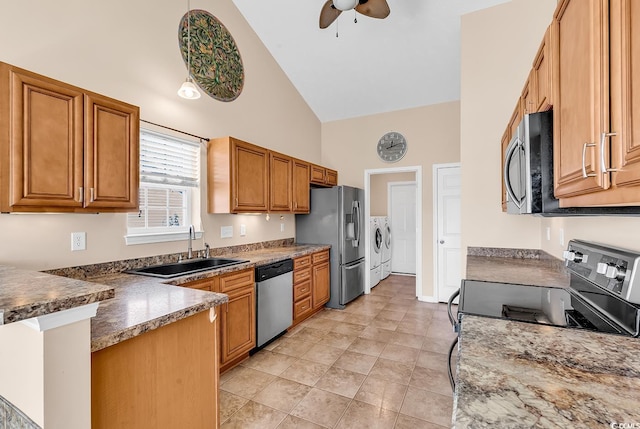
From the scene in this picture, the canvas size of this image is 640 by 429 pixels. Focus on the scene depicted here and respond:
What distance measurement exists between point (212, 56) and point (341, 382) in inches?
131

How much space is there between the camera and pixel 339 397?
86.9 inches

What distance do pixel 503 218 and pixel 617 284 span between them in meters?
1.92

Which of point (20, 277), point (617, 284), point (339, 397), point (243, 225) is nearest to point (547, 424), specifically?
point (617, 284)

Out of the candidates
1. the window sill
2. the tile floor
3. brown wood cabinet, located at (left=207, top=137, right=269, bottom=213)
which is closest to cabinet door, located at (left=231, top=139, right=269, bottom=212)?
brown wood cabinet, located at (left=207, top=137, right=269, bottom=213)

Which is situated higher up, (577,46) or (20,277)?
(577,46)

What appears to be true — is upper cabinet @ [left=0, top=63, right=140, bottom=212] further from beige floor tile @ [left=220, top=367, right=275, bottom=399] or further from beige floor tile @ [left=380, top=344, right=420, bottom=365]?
beige floor tile @ [left=380, top=344, right=420, bottom=365]

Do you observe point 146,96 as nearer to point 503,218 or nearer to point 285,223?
point 285,223

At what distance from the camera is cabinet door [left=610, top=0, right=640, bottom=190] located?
0.65m

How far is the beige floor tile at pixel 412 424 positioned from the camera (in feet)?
6.23

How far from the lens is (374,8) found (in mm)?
2533

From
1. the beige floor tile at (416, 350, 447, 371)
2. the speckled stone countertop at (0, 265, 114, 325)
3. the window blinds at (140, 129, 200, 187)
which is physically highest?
the window blinds at (140, 129, 200, 187)

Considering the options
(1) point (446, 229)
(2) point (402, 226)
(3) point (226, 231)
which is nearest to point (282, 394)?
(3) point (226, 231)

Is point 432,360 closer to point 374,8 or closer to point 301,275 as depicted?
point 301,275

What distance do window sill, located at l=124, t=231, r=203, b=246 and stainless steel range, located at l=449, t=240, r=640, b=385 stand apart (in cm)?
238
